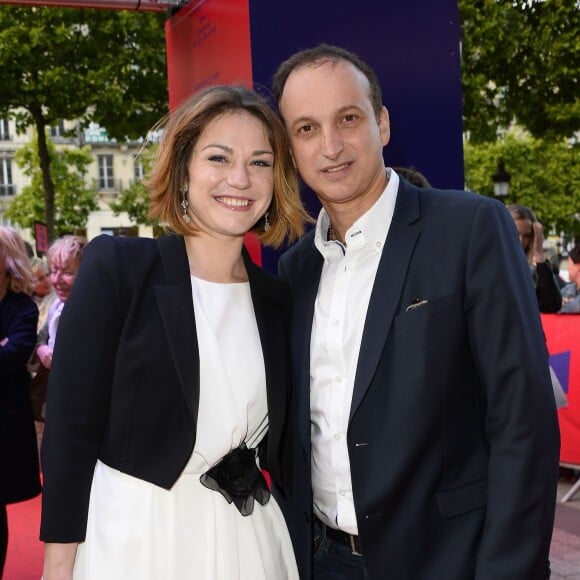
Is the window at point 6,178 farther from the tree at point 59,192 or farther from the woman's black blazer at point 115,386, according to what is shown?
the woman's black blazer at point 115,386

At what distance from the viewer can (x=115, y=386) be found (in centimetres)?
226

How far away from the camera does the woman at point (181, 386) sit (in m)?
2.24

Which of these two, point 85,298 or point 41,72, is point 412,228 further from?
point 41,72

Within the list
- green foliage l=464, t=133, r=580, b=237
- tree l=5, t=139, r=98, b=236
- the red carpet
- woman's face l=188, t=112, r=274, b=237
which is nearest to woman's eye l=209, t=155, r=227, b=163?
woman's face l=188, t=112, r=274, b=237

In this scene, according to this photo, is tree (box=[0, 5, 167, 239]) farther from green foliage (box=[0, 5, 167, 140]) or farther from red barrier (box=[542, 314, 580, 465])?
red barrier (box=[542, 314, 580, 465])

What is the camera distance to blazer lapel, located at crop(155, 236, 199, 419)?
2.28 m

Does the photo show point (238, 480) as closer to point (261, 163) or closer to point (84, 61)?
point (261, 163)

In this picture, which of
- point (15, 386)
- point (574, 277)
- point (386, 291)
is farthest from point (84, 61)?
point (386, 291)

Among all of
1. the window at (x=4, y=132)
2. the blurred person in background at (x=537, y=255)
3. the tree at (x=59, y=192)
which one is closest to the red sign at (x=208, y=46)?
the blurred person in background at (x=537, y=255)

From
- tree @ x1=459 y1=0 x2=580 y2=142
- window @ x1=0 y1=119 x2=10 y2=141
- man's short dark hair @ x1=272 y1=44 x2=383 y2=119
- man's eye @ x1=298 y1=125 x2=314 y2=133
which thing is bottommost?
man's eye @ x1=298 y1=125 x2=314 y2=133

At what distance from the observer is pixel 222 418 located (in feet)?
7.77

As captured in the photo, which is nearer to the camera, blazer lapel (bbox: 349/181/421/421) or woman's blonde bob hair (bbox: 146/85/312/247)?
blazer lapel (bbox: 349/181/421/421)

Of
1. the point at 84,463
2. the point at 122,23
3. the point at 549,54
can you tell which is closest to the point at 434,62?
the point at 84,463

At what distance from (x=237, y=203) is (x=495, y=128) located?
13.8m
